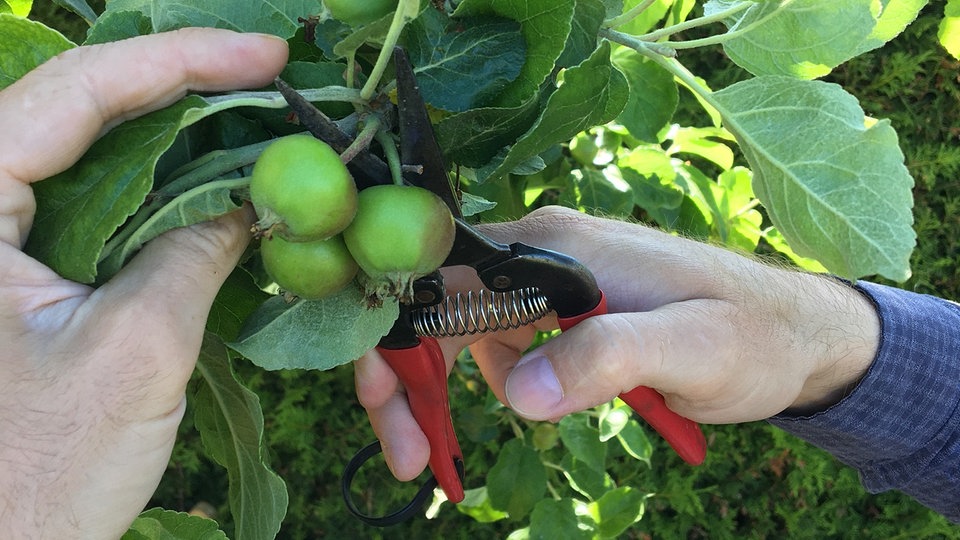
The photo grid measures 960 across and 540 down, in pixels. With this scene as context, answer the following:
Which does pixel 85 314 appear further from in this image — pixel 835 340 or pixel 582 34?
pixel 835 340

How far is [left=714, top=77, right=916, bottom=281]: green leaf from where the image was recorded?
771 millimetres

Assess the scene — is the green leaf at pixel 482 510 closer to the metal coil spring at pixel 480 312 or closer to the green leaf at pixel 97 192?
the metal coil spring at pixel 480 312

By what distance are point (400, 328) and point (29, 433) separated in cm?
48

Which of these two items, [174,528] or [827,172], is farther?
[174,528]

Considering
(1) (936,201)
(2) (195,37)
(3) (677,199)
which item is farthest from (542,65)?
(1) (936,201)

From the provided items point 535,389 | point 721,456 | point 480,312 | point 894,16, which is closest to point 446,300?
point 480,312

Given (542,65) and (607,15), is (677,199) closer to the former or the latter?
(607,15)

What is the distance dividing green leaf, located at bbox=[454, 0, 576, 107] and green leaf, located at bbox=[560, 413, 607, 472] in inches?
44.0

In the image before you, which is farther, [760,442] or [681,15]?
[760,442]

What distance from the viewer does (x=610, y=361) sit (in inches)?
41.7

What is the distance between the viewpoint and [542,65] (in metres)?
0.78

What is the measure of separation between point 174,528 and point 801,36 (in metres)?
0.95

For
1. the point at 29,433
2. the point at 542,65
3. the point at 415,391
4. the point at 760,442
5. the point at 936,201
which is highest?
the point at 542,65

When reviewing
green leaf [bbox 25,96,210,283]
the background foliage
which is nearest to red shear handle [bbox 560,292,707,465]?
green leaf [bbox 25,96,210,283]
